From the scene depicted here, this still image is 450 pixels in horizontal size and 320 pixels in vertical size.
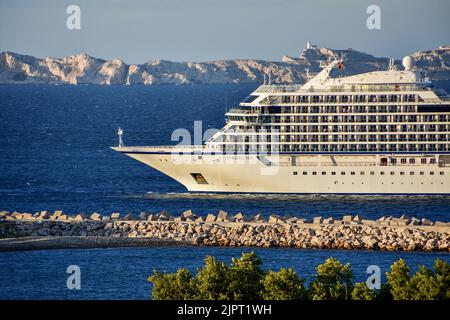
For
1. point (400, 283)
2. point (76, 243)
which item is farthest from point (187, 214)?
point (400, 283)

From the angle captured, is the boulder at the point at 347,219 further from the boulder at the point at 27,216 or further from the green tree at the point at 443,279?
the green tree at the point at 443,279

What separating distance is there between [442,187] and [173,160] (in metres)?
14.2

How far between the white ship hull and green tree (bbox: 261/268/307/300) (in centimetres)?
3287

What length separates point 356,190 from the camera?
2953 inches

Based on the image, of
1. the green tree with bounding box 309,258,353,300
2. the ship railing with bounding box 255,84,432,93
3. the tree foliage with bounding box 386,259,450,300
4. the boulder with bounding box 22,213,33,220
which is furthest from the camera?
the ship railing with bounding box 255,84,432,93

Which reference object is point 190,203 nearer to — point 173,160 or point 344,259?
point 173,160

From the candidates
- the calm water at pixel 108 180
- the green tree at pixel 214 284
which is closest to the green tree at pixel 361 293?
the green tree at pixel 214 284

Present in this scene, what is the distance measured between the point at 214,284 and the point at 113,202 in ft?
103

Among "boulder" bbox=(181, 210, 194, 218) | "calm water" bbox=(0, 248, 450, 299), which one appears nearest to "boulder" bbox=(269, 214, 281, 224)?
"boulder" bbox=(181, 210, 194, 218)

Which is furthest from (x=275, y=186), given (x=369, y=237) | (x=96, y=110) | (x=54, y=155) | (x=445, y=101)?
(x=96, y=110)

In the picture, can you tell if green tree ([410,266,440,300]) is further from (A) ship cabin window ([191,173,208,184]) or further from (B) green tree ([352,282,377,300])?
(A) ship cabin window ([191,173,208,184])

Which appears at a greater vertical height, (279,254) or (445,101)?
(445,101)

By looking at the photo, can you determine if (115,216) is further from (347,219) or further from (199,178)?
(199,178)

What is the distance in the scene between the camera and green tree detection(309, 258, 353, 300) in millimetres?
42281
